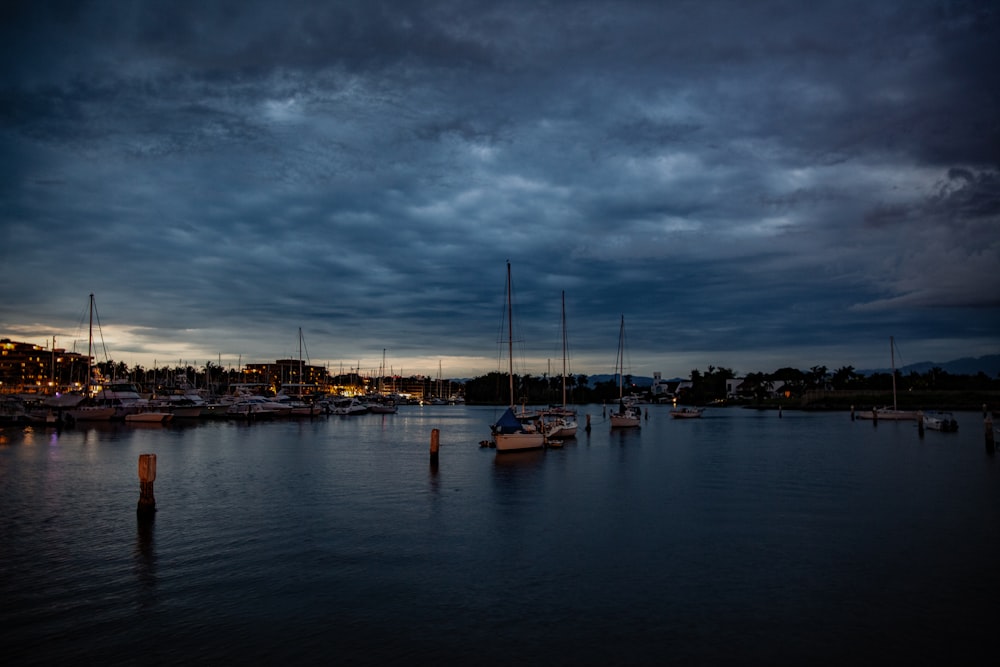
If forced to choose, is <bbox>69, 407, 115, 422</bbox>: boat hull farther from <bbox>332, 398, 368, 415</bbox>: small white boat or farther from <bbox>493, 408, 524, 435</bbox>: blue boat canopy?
<bbox>493, 408, 524, 435</bbox>: blue boat canopy

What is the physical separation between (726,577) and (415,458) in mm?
33700

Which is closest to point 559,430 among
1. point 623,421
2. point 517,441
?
point 517,441

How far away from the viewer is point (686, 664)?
11695 millimetres

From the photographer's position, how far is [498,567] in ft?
59.1

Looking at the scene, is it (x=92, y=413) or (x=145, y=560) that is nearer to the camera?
(x=145, y=560)

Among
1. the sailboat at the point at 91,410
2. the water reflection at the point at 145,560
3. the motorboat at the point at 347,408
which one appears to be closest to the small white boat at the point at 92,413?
the sailboat at the point at 91,410

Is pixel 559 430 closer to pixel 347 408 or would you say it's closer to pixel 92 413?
pixel 92 413

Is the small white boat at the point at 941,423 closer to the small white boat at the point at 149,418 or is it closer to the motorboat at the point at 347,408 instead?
the motorboat at the point at 347,408

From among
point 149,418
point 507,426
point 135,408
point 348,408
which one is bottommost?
point 348,408

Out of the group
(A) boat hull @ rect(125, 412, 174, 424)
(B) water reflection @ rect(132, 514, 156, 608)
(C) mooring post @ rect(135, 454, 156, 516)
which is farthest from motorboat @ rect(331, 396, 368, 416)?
(B) water reflection @ rect(132, 514, 156, 608)

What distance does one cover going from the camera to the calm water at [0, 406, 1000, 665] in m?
12.5

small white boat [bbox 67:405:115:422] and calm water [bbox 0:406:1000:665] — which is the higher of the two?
small white boat [bbox 67:405:115:422]

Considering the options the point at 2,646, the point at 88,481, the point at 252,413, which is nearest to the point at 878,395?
the point at 252,413

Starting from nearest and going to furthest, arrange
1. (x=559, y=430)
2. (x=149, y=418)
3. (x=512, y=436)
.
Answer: (x=512, y=436) < (x=559, y=430) < (x=149, y=418)
